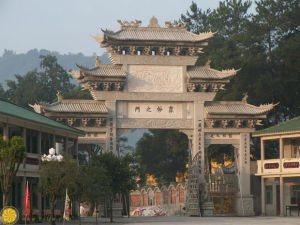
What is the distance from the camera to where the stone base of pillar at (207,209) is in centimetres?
5425

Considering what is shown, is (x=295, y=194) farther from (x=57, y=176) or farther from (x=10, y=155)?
(x=10, y=155)

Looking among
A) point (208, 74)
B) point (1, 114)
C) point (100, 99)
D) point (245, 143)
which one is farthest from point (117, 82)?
point (1, 114)

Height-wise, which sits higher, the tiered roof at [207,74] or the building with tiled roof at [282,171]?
the tiered roof at [207,74]

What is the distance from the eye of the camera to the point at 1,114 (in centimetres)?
3575

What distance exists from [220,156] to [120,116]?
22.0 m

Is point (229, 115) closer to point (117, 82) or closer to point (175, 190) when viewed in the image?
point (117, 82)

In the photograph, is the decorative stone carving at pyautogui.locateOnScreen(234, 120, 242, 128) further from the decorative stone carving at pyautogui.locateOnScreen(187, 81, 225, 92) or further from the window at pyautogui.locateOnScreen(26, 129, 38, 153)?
the window at pyautogui.locateOnScreen(26, 129, 38, 153)

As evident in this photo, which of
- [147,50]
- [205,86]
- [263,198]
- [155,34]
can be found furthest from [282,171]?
[155,34]

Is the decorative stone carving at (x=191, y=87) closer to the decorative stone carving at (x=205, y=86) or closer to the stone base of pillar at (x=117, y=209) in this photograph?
the decorative stone carving at (x=205, y=86)

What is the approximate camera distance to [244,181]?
56.0 metres

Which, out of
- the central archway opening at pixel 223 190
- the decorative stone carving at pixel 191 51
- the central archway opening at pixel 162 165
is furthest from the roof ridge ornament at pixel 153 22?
the central archway opening at pixel 162 165

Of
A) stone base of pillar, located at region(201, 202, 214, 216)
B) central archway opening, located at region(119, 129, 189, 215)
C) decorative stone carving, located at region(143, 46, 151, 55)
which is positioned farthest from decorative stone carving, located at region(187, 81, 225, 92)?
central archway opening, located at region(119, 129, 189, 215)

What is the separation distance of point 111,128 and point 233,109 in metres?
9.74

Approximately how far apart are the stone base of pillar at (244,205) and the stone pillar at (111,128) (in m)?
10.4
